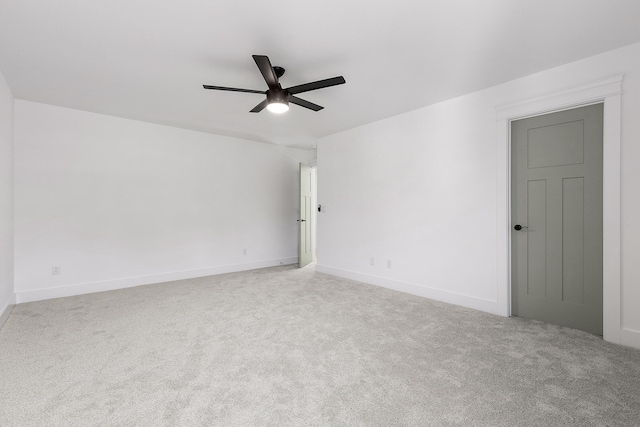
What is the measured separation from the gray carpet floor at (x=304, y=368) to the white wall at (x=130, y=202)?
2.76 ft

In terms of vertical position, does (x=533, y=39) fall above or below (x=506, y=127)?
above

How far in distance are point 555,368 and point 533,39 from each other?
100 inches

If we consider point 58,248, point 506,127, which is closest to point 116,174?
point 58,248

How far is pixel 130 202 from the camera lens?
4477mm

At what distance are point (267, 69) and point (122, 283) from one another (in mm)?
3947

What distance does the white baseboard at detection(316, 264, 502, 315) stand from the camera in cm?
330

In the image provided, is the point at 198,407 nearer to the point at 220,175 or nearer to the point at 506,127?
the point at 506,127

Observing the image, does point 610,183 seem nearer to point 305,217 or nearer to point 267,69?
point 267,69

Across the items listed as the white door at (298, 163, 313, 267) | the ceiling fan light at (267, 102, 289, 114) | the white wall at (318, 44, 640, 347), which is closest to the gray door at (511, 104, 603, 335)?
the white wall at (318, 44, 640, 347)

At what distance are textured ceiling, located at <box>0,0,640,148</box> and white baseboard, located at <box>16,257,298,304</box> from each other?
98.2 inches

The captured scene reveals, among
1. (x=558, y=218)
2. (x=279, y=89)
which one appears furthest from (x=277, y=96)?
(x=558, y=218)

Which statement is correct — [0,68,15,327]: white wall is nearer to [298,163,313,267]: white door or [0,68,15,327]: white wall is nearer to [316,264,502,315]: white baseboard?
[298,163,313,267]: white door

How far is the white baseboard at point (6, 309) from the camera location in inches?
117

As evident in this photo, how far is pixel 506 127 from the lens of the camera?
10.4 ft
